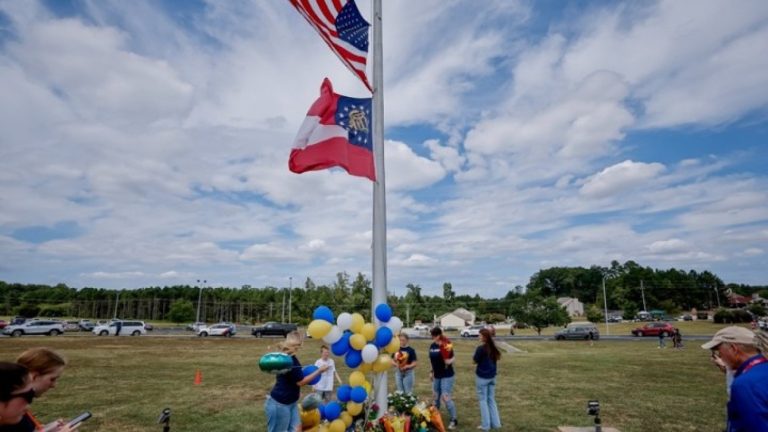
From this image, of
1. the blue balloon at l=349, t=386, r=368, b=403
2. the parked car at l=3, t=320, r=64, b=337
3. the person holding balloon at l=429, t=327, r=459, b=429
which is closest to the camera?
the blue balloon at l=349, t=386, r=368, b=403

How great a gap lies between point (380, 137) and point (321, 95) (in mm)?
1021

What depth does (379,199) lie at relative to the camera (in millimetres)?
5789

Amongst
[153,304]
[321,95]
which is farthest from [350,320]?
[153,304]

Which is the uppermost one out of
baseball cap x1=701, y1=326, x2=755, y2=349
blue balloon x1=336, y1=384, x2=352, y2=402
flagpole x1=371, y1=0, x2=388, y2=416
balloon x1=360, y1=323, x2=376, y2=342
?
flagpole x1=371, y1=0, x2=388, y2=416

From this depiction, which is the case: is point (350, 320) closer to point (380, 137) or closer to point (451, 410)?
point (380, 137)

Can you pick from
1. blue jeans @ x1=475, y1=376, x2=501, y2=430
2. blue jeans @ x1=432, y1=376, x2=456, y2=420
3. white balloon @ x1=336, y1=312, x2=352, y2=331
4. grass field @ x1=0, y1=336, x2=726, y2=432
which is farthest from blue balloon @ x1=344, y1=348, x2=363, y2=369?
grass field @ x1=0, y1=336, x2=726, y2=432

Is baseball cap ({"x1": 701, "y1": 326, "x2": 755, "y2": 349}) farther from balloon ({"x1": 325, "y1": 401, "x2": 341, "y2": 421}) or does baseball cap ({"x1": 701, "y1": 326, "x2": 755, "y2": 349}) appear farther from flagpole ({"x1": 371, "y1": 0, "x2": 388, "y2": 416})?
balloon ({"x1": 325, "y1": 401, "x2": 341, "y2": 421})

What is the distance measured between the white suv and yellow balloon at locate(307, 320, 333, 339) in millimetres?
45660

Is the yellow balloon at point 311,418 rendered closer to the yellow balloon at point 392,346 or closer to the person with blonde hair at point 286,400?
the person with blonde hair at point 286,400

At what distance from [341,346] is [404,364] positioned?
327 cm

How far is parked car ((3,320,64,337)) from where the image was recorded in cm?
3716

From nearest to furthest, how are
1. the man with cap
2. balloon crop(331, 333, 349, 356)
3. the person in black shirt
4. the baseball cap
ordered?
the man with cap < the baseball cap < balloon crop(331, 333, 349, 356) < the person in black shirt

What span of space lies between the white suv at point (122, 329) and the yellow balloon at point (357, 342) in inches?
1800

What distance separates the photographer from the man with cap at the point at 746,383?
8.00 feet
